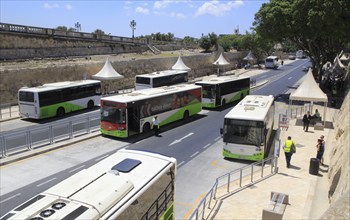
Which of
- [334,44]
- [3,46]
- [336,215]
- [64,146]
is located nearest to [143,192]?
[336,215]

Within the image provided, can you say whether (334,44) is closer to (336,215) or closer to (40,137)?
(40,137)

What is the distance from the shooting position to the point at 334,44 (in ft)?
142

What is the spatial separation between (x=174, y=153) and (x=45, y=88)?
43.5 feet

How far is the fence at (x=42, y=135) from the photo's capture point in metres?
18.7

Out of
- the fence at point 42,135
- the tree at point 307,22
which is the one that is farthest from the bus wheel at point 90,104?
the tree at point 307,22

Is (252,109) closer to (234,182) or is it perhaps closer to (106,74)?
(234,182)

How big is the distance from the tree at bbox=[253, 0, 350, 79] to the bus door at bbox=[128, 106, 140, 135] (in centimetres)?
2024

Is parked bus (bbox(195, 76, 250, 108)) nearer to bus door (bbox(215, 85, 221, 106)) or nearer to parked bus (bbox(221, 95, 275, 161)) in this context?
bus door (bbox(215, 85, 221, 106))

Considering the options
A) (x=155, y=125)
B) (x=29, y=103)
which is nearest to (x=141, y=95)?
(x=155, y=125)

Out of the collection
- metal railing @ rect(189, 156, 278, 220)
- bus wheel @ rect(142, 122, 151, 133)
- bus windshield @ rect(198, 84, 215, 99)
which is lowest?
metal railing @ rect(189, 156, 278, 220)

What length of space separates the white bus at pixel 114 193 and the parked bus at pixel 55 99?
18.2 meters

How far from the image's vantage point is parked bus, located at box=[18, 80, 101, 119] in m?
26.7

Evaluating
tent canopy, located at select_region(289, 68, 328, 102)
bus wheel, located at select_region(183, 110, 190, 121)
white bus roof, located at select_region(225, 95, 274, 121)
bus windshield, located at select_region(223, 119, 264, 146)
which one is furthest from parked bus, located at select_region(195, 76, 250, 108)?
bus windshield, located at select_region(223, 119, 264, 146)

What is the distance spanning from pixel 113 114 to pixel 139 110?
5.75 feet
